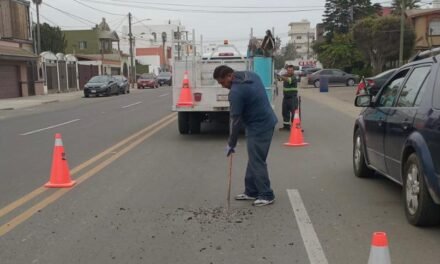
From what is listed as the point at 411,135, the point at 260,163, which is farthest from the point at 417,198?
the point at 260,163

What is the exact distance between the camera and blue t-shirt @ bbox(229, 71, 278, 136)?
253 inches

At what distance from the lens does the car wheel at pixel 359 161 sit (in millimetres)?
7926

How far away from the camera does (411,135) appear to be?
5625 millimetres

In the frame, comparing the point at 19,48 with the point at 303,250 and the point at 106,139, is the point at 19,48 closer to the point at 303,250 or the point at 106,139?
the point at 106,139

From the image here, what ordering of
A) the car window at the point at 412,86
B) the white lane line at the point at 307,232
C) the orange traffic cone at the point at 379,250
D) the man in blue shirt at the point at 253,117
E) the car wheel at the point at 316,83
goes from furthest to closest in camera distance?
the car wheel at the point at 316,83 < the man in blue shirt at the point at 253,117 < the car window at the point at 412,86 < the white lane line at the point at 307,232 < the orange traffic cone at the point at 379,250

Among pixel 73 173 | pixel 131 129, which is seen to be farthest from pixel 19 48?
pixel 73 173

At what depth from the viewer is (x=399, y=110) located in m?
6.25

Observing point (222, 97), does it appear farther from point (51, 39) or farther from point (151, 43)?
point (151, 43)

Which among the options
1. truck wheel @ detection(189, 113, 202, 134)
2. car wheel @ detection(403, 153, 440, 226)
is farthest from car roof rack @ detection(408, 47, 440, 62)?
truck wheel @ detection(189, 113, 202, 134)

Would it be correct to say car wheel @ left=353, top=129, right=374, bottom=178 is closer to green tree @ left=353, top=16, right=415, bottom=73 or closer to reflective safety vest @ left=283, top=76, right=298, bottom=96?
reflective safety vest @ left=283, top=76, right=298, bottom=96

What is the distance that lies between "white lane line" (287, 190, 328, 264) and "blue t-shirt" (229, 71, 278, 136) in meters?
0.97

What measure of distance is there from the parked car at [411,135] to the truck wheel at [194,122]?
6.56 meters

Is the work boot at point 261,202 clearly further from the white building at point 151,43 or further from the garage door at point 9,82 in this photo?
the white building at point 151,43

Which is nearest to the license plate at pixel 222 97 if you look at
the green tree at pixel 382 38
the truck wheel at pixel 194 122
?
the truck wheel at pixel 194 122
